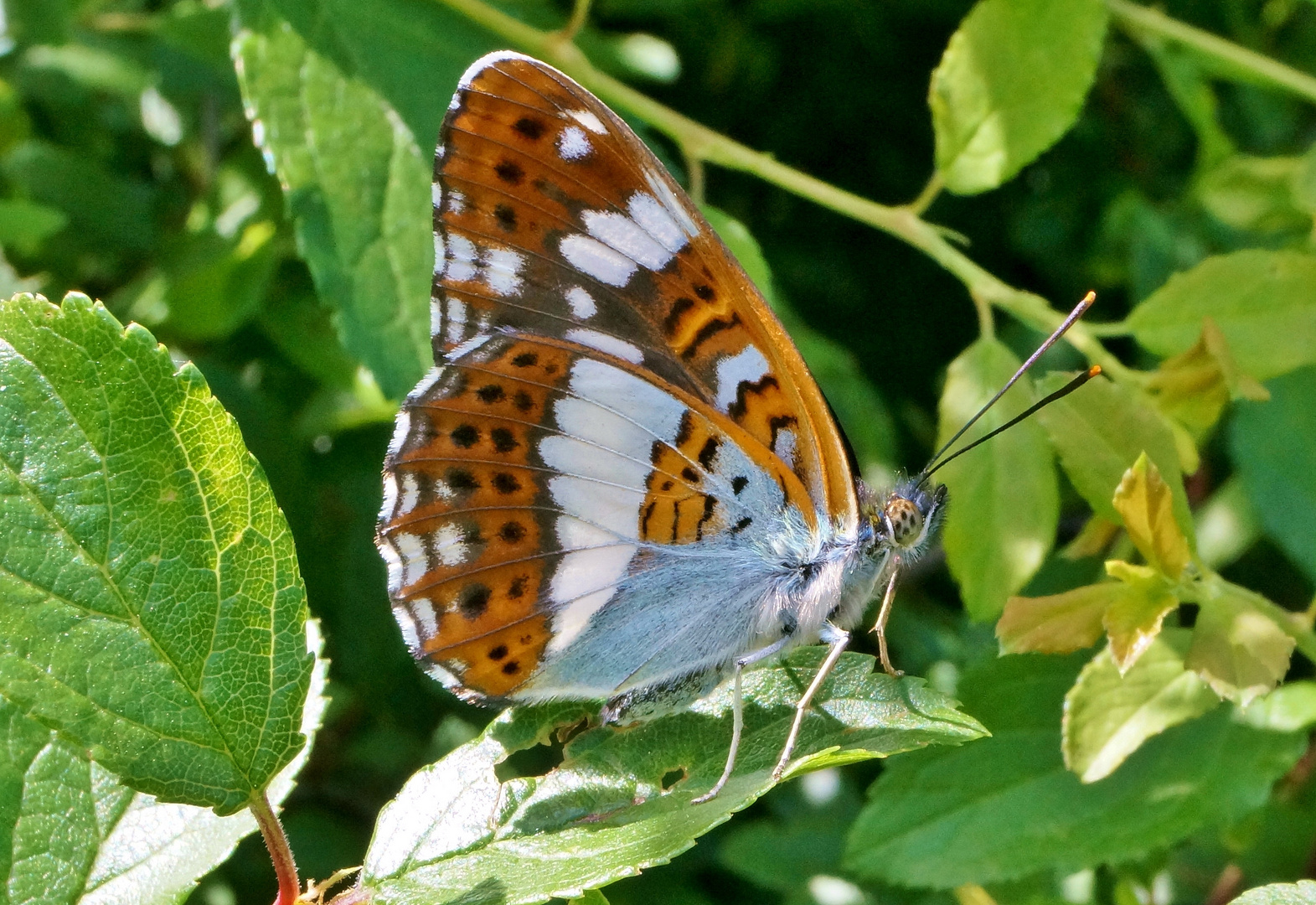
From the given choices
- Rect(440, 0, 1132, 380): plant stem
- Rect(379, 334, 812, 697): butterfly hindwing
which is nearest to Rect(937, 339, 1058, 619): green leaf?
Rect(440, 0, 1132, 380): plant stem

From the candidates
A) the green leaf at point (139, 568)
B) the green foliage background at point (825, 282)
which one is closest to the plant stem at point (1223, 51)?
the green foliage background at point (825, 282)

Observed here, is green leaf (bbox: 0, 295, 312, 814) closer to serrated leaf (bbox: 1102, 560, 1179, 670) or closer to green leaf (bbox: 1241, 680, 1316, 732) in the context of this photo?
serrated leaf (bbox: 1102, 560, 1179, 670)

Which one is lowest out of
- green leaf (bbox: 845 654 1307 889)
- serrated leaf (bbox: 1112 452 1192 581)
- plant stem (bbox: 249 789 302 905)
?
green leaf (bbox: 845 654 1307 889)

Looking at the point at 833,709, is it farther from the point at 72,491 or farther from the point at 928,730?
the point at 72,491

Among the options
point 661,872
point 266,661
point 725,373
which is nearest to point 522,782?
point 266,661

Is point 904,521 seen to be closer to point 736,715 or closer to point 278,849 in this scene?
point 736,715

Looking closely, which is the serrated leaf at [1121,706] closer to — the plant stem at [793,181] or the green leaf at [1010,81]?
the plant stem at [793,181]

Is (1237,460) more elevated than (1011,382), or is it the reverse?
(1011,382)
